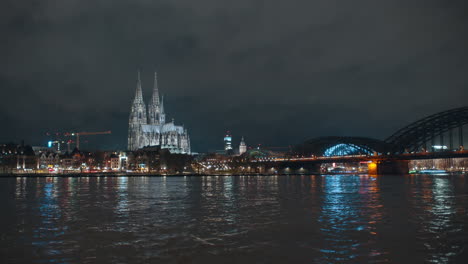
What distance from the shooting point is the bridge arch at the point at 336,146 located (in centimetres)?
16288

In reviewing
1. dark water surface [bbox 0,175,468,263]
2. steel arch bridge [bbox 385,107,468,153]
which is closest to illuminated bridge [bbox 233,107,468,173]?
steel arch bridge [bbox 385,107,468,153]

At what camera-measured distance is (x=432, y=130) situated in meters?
124

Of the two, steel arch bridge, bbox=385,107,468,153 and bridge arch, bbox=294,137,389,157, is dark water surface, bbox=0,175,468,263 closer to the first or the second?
steel arch bridge, bbox=385,107,468,153

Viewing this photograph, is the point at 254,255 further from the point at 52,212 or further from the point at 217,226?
the point at 52,212

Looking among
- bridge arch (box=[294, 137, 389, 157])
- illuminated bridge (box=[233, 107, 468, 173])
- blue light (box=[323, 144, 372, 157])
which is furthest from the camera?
blue light (box=[323, 144, 372, 157])

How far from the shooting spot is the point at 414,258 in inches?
552

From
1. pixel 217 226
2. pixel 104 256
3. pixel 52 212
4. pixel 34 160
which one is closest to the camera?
pixel 104 256

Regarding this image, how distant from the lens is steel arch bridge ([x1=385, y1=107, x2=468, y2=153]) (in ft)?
382

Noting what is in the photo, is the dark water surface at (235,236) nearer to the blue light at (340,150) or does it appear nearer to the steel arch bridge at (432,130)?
the steel arch bridge at (432,130)

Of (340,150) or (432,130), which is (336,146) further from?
(432,130)

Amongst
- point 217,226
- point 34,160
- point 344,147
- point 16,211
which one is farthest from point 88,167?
point 217,226

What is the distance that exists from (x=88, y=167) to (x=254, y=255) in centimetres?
17453

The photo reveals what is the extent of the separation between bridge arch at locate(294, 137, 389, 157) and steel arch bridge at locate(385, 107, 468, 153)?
25.8 m

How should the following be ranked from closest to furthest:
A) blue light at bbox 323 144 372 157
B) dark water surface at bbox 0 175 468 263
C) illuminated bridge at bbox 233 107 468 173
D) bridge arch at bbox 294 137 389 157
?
dark water surface at bbox 0 175 468 263
illuminated bridge at bbox 233 107 468 173
bridge arch at bbox 294 137 389 157
blue light at bbox 323 144 372 157
